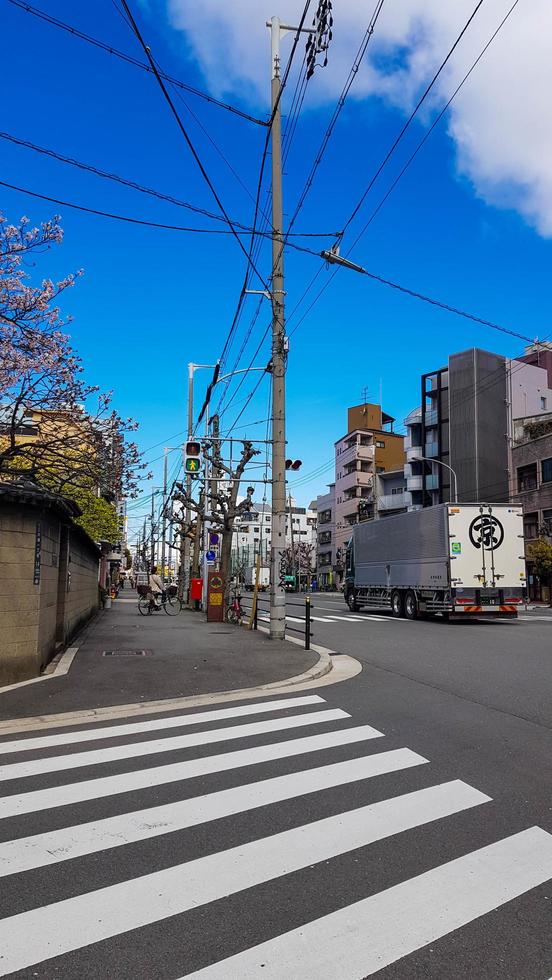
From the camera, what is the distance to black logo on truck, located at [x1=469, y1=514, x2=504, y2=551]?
21797 millimetres

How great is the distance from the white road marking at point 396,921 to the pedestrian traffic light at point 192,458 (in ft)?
47.6

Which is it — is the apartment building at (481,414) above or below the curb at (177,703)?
above

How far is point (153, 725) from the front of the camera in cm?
738

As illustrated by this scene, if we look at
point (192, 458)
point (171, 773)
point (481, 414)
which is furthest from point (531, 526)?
point (171, 773)

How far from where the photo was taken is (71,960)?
116 inches

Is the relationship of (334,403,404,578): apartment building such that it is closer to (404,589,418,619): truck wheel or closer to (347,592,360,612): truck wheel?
(347,592,360,612): truck wheel

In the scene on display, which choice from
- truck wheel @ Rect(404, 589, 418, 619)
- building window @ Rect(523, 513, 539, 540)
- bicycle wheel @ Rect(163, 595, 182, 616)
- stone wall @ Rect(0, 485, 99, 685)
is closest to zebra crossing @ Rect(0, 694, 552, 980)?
stone wall @ Rect(0, 485, 99, 685)

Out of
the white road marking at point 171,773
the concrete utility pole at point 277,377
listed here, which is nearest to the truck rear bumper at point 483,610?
the concrete utility pole at point 277,377

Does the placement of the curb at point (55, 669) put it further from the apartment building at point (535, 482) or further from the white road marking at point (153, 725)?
the apartment building at point (535, 482)

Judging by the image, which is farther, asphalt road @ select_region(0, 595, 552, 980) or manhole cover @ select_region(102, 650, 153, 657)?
manhole cover @ select_region(102, 650, 153, 657)

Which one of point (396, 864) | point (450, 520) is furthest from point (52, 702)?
point (450, 520)

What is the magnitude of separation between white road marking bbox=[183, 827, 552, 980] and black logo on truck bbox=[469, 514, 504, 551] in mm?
18320

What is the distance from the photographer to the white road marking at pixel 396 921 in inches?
114

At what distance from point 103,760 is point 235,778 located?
1.34 meters
